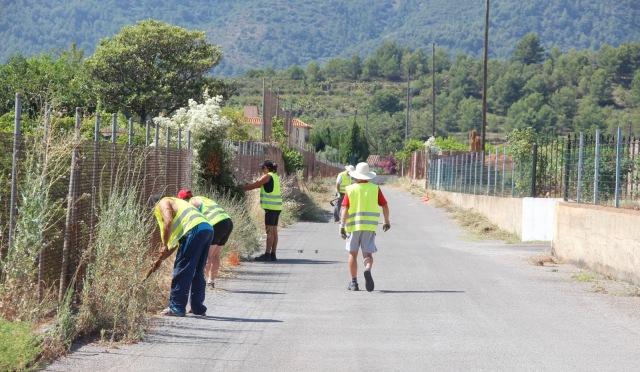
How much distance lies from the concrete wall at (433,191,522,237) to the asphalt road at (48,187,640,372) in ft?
30.6

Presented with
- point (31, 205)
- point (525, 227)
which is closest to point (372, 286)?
point (31, 205)

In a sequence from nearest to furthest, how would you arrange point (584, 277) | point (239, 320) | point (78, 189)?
point (78, 189)
point (239, 320)
point (584, 277)

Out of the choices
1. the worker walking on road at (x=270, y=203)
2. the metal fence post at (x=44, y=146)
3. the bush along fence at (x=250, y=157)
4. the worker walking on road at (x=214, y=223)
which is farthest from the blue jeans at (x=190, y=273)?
the bush along fence at (x=250, y=157)

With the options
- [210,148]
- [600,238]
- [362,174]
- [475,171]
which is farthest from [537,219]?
[475,171]

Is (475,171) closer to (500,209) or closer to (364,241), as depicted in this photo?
(500,209)

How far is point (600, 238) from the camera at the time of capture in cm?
1934

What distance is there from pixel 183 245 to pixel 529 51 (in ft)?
581

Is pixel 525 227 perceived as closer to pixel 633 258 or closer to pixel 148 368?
pixel 633 258

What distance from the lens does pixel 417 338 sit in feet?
38.2

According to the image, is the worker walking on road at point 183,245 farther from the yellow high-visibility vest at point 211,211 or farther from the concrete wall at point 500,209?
the concrete wall at point 500,209

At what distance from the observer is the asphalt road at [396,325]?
10.2 metres

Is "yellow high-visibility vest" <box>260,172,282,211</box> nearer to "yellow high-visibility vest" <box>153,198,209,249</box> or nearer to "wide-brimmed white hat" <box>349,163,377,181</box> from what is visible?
"wide-brimmed white hat" <box>349,163,377,181</box>

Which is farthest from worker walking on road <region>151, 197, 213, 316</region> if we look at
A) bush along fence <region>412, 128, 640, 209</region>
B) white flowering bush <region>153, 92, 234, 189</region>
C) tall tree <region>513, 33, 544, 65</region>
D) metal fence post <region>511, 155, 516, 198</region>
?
tall tree <region>513, 33, 544, 65</region>

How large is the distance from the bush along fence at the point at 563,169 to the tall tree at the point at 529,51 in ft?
457
